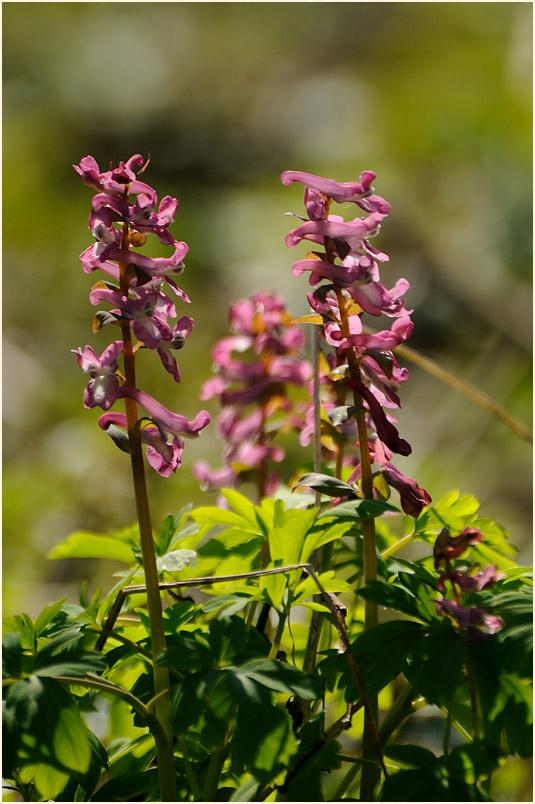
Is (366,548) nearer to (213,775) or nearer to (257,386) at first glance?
(213,775)

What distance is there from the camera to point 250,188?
17.6 feet

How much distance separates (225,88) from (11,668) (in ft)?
20.1

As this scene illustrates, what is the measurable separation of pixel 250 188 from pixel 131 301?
4893 millimetres

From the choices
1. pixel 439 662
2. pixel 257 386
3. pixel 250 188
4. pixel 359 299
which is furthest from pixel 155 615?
pixel 250 188

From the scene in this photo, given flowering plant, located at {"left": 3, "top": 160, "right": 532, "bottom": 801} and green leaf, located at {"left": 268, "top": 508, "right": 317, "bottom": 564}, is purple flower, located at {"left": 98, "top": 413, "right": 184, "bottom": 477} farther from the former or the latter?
green leaf, located at {"left": 268, "top": 508, "right": 317, "bottom": 564}

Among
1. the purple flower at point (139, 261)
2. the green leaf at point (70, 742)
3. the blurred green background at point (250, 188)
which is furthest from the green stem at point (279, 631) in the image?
the blurred green background at point (250, 188)

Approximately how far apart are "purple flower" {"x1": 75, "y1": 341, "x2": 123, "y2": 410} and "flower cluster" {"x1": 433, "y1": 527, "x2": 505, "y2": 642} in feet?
1.12

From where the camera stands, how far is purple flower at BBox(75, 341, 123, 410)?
689 millimetres

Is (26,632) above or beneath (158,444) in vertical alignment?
beneath

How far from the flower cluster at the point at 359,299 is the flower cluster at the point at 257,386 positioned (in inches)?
18.5

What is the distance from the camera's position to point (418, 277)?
4254 mm

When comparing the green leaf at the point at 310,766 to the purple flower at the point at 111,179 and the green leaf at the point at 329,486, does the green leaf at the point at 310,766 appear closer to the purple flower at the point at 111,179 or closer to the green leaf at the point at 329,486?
the green leaf at the point at 329,486

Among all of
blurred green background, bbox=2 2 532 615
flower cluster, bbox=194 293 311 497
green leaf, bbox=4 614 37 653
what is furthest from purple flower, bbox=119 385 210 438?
blurred green background, bbox=2 2 532 615

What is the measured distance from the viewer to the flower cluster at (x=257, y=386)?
124cm
